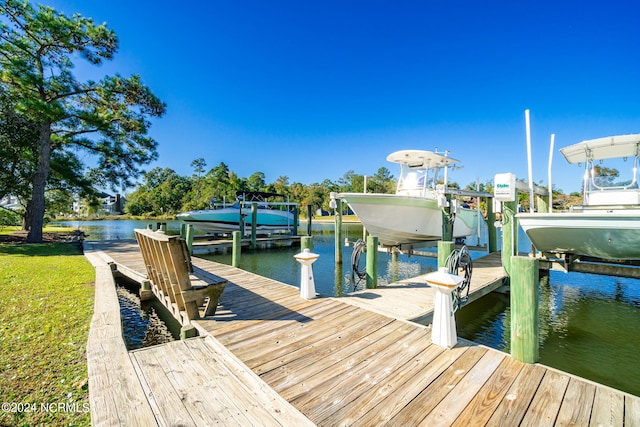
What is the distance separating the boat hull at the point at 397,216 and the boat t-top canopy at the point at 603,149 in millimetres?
4035

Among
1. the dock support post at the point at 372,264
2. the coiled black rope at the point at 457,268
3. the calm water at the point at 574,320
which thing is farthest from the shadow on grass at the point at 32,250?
the coiled black rope at the point at 457,268

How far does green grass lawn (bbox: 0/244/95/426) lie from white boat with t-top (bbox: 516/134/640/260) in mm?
7542

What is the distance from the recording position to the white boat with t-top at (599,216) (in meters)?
5.11

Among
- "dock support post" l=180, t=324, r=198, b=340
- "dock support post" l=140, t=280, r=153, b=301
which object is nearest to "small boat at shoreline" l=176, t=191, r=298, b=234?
"dock support post" l=140, t=280, r=153, b=301

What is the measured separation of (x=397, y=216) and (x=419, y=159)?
9.20 feet

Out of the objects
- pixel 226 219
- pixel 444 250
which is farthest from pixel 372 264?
pixel 226 219

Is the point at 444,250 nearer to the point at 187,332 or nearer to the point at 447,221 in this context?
the point at 447,221

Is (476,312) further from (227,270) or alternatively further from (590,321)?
(227,270)

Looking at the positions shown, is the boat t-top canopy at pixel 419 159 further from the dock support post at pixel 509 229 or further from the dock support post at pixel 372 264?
the dock support post at pixel 372 264

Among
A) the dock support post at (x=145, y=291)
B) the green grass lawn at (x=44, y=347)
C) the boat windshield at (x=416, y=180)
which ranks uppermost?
the boat windshield at (x=416, y=180)

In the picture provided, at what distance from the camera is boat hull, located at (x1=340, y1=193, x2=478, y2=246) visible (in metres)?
9.29

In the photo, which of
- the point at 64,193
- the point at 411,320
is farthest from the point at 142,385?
the point at 64,193

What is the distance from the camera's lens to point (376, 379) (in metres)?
2.52

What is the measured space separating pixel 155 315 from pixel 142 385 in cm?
425
